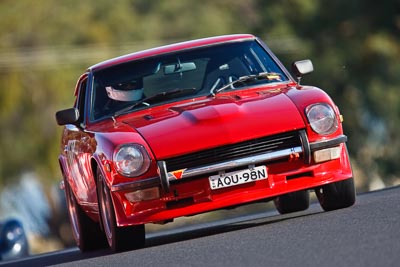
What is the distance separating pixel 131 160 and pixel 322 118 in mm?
1485

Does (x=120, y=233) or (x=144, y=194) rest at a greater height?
(x=144, y=194)

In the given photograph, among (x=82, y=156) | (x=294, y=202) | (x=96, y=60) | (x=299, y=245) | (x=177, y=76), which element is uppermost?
(x=177, y=76)

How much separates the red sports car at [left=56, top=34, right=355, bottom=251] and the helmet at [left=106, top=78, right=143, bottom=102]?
1cm

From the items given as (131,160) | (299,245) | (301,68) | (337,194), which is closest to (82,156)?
(131,160)

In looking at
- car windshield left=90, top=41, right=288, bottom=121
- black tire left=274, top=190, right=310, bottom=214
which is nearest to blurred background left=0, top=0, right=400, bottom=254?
black tire left=274, top=190, right=310, bottom=214

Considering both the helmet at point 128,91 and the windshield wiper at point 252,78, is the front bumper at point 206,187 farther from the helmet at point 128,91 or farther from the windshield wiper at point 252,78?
the helmet at point 128,91

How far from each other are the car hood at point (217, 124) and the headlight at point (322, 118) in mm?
104

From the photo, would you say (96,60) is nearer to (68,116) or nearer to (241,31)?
(241,31)

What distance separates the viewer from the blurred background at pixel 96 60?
144 feet

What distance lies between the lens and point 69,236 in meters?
47.7

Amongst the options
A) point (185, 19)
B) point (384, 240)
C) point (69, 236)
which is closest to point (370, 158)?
point (69, 236)

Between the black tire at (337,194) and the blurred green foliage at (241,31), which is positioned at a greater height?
the black tire at (337,194)

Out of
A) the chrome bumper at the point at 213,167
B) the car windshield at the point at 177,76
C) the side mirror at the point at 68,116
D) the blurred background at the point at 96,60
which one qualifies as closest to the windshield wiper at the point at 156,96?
the car windshield at the point at 177,76

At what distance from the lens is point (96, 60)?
56.6m
